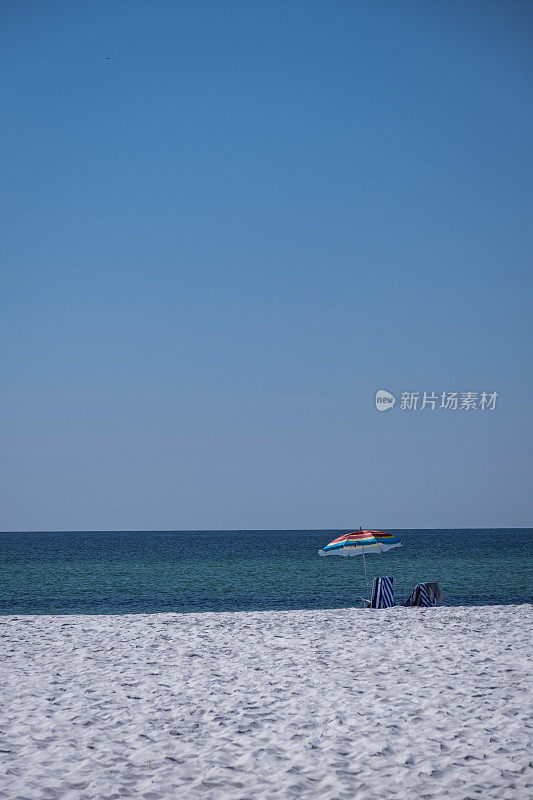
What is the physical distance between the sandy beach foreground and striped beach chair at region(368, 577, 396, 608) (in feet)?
13.5

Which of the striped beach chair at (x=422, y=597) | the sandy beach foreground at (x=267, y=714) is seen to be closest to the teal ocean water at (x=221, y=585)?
the striped beach chair at (x=422, y=597)

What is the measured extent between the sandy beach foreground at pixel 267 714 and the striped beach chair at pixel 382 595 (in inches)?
162

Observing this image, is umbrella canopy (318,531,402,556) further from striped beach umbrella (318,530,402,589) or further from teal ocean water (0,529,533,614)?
teal ocean water (0,529,533,614)

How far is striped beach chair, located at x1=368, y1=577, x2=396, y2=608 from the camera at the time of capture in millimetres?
17625

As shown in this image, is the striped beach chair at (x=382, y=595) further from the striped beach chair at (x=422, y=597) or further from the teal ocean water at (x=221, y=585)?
the teal ocean water at (x=221, y=585)

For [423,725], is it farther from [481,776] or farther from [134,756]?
[134,756]

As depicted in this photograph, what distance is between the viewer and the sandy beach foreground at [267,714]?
5.95m

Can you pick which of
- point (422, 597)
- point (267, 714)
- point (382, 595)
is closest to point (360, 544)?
point (382, 595)

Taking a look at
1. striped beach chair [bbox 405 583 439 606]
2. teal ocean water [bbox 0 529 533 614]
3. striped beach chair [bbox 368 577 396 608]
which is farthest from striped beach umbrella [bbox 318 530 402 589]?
teal ocean water [bbox 0 529 533 614]

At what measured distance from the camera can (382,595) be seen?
17703 millimetres

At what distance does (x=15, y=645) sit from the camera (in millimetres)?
12352

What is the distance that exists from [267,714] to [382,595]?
1038 cm

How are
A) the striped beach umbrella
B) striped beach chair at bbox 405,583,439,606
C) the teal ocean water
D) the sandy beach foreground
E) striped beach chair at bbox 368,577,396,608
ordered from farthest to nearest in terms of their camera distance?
the teal ocean water, the striped beach umbrella, striped beach chair at bbox 405,583,439,606, striped beach chair at bbox 368,577,396,608, the sandy beach foreground

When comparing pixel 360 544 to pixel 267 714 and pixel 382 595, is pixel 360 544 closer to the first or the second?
pixel 382 595
